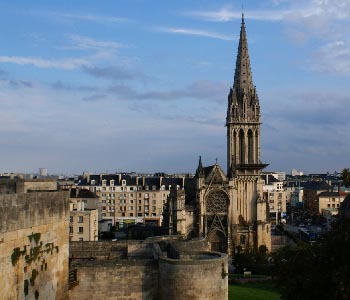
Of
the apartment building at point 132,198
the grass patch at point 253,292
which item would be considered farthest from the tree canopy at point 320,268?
the apartment building at point 132,198

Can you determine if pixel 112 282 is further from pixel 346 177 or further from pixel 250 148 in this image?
pixel 250 148

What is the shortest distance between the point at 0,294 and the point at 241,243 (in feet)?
203

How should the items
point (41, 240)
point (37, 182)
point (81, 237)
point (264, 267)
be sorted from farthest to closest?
point (81, 237) → point (264, 267) → point (37, 182) → point (41, 240)

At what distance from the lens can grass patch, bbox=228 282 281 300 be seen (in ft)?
143

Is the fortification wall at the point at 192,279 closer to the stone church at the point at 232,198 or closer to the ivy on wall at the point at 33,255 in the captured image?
the ivy on wall at the point at 33,255

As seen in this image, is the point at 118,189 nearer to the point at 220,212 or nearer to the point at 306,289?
the point at 220,212

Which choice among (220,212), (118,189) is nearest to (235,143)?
(220,212)

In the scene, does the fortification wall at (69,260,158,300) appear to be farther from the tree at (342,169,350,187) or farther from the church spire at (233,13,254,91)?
the church spire at (233,13,254,91)

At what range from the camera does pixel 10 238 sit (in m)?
15.0

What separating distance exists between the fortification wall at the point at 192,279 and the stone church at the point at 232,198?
1958 inches

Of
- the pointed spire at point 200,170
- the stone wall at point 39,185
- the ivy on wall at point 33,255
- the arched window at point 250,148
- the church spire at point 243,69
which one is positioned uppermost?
the church spire at point 243,69

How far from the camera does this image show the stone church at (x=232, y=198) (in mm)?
72625

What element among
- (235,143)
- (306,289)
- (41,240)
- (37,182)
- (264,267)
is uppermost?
(235,143)

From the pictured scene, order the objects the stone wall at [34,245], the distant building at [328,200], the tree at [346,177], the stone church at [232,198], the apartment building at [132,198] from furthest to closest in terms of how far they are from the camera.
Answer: the distant building at [328,200] < the apartment building at [132,198] < the stone church at [232,198] < the tree at [346,177] < the stone wall at [34,245]
